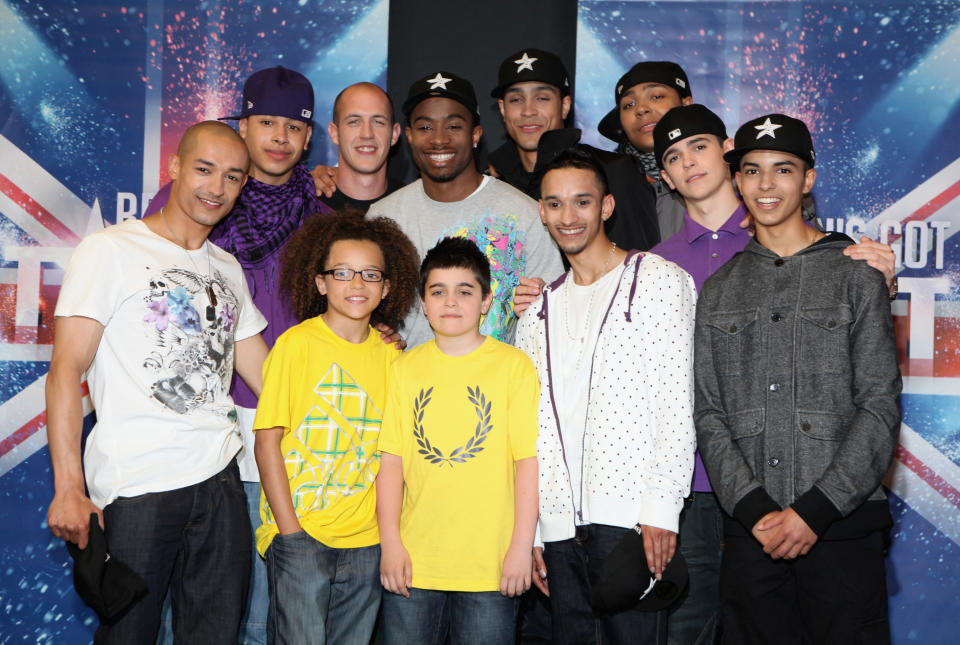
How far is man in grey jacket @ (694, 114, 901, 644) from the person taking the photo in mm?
2379

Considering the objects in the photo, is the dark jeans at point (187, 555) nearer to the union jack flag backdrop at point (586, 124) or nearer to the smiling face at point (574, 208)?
the smiling face at point (574, 208)

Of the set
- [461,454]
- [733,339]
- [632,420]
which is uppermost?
[733,339]

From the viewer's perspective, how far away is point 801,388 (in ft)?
8.17

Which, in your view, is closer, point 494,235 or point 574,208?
point 574,208

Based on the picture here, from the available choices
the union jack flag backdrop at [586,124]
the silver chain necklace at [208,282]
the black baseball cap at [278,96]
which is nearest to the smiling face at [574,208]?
the silver chain necklace at [208,282]

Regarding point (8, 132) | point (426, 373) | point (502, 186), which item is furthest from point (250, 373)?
point (8, 132)

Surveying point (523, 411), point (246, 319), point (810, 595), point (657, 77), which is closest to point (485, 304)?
point (523, 411)

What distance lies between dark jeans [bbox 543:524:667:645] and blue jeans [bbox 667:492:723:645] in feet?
1.57

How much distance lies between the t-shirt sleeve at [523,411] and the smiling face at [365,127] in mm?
1546

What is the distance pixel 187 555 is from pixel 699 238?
2223 mm

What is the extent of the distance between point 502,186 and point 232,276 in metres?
1.22

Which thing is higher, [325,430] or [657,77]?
[657,77]

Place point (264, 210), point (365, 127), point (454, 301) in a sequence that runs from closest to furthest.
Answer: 1. point (454, 301)
2. point (264, 210)
3. point (365, 127)

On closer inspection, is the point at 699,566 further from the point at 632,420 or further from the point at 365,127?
the point at 365,127
